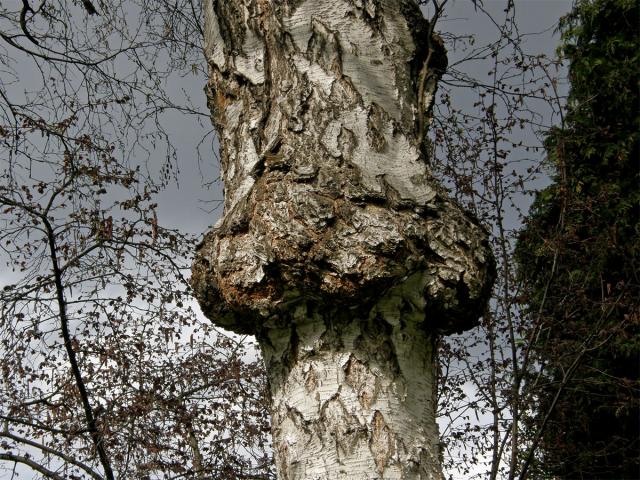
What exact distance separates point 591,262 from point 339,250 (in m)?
→ 3.81

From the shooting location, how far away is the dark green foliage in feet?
16.7

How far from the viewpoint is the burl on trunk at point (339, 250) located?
1.75 m

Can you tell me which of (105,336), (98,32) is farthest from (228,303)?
(98,32)

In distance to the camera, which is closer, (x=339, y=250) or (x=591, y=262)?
(x=339, y=250)

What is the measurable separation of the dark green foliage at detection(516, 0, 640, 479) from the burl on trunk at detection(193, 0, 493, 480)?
10.3 feet

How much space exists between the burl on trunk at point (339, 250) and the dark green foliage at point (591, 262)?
3126 mm

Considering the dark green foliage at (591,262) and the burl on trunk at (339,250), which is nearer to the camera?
the burl on trunk at (339,250)

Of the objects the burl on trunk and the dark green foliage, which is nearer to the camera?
the burl on trunk

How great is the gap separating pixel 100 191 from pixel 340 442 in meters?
3.30

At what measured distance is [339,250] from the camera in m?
1.78

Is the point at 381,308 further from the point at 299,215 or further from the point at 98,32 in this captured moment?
the point at 98,32

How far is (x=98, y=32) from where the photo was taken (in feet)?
15.2

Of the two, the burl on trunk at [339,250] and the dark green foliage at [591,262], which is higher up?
the dark green foliage at [591,262]

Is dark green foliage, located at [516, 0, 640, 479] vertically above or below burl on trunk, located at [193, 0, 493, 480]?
above
